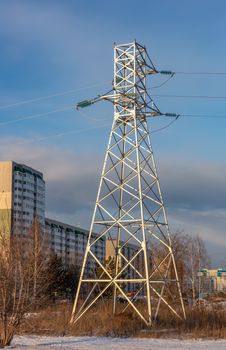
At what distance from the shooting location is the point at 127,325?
76.4 feet

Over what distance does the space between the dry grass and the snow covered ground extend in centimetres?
143

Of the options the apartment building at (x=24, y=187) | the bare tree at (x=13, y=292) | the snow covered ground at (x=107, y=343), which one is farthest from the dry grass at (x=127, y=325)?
the apartment building at (x=24, y=187)

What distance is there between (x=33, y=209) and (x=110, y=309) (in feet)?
368

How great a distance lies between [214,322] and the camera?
24812 millimetres

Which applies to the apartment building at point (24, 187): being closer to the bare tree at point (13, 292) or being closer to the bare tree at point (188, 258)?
the bare tree at point (188, 258)

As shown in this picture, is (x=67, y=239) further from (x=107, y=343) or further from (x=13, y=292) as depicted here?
(x=13, y=292)

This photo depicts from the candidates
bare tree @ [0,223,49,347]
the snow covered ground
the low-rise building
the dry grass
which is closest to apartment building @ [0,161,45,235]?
the low-rise building

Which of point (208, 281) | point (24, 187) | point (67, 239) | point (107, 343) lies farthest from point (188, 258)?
point (67, 239)

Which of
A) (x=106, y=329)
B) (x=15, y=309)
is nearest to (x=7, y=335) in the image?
(x=15, y=309)

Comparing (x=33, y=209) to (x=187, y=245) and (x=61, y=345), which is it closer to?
(x=187, y=245)

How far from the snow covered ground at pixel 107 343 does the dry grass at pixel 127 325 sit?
56.4 inches

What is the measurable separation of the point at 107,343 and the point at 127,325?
14.6 ft

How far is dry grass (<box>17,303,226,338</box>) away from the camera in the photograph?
2214 centimetres

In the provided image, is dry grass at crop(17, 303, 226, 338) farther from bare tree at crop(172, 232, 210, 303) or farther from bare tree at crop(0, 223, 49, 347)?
bare tree at crop(172, 232, 210, 303)
